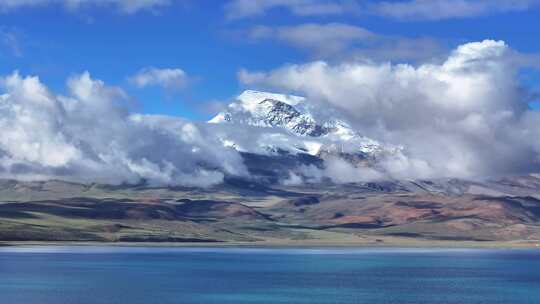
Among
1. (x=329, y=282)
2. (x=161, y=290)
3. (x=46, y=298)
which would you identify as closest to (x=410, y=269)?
(x=329, y=282)

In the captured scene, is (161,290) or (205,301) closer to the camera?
(205,301)

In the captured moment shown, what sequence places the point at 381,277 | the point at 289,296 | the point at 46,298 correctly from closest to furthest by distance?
the point at 46,298, the point at 289,296, the point at 381,277

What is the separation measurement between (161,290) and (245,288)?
1343cm

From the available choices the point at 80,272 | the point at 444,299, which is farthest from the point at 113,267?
the point at 444,299

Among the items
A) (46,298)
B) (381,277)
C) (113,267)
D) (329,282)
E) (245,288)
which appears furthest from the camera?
(113,267)

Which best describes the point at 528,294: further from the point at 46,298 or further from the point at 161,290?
the point at 46,298

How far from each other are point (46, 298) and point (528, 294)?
67.3 m

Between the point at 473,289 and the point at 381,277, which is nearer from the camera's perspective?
the point at 473,289

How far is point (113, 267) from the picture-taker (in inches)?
7259

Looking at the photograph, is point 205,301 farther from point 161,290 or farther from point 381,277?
point 381,277

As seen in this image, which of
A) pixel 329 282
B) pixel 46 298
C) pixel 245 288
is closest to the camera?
pixel 46 298

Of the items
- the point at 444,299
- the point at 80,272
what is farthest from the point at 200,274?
the point at 444,299

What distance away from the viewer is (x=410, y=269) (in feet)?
626

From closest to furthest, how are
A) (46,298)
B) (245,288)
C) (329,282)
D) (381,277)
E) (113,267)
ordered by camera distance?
(46,298)
(245,288)
(329,282)
(381,277)
(113,267)
